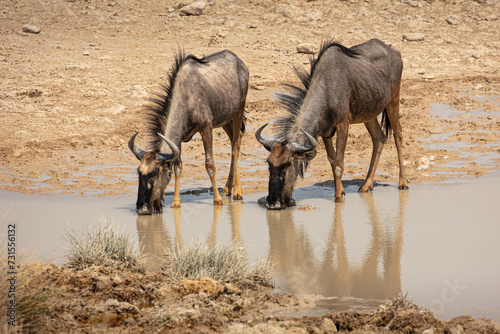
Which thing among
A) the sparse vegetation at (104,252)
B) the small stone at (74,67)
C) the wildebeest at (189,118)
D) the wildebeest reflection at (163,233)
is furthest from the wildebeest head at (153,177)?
the small stone at (74,67)

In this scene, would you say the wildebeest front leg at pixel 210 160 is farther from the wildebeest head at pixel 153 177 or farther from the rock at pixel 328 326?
the rock at pixel 328 326

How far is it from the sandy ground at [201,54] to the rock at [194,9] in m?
0.36

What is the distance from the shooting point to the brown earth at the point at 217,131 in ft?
14.9

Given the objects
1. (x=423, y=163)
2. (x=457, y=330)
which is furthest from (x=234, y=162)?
(x=457, y=330)

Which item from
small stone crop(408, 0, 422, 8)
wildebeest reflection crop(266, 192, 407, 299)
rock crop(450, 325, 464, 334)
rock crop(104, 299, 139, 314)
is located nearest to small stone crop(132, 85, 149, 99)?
wildebeest reflection crop(266, 192, 407, 299)

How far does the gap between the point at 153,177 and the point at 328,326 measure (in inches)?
173

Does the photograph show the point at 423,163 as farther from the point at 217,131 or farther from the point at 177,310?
the point at 177,310

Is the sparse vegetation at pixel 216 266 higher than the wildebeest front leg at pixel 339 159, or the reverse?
the wildebeest front leg at pixel 339 159

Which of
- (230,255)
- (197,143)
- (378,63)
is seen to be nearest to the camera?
(230,255)

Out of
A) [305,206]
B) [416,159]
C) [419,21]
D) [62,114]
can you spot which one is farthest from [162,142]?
[419,21]

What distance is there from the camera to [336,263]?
5.88m

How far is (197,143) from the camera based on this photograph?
13406 millimetres

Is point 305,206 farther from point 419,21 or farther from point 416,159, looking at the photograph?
point 419,21

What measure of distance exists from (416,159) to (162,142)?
5.61 metres
